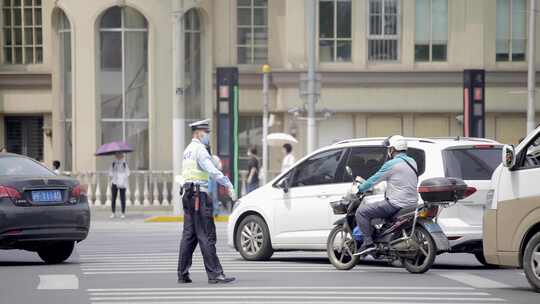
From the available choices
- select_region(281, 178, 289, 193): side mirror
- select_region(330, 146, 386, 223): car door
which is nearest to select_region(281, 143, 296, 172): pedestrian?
select_region(281, 178, 289, 193): side mirror

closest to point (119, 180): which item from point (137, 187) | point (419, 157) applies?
point (137, 187)

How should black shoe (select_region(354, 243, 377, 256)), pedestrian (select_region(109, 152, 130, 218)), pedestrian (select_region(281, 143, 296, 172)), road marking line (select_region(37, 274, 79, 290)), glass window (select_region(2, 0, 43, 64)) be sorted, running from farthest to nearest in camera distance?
glass window (select_region(2, 0, 43, 64)), pedestrian (select_region(281, 143, 296, 172)), pedestrian (select_region(109, 152, 130, 218)), black shoe (select_region(354, 243, 377, 256)), road marking line (select_region(37, 274, 79, 290))

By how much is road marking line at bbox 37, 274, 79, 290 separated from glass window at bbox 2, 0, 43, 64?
75.5ft

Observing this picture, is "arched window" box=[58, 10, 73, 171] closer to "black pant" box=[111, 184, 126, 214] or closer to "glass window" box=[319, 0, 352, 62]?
"black pant" box=[111, 184, 126, 214]

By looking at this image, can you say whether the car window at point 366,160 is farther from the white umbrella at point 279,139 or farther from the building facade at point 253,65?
the building facade at point 253,65

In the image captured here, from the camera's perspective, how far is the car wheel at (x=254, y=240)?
61.7ft

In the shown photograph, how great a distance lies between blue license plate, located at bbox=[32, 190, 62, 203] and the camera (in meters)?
17.9

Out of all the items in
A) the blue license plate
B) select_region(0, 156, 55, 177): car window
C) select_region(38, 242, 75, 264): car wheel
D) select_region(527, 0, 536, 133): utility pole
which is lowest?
select_region(38, 242, 75, 264): car wheel

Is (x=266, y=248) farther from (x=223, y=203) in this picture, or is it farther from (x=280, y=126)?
(x=280, y=126)

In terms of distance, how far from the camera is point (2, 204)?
692 inches

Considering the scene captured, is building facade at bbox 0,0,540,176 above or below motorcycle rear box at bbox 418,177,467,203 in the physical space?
above

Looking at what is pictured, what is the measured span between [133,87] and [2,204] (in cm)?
1905

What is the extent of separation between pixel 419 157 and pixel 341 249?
163 centimetres

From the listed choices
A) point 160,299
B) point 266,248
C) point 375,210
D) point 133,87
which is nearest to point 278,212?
point 266,248
